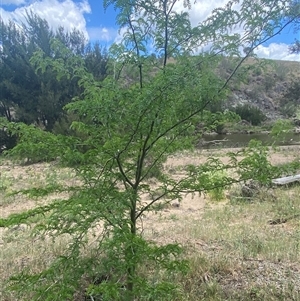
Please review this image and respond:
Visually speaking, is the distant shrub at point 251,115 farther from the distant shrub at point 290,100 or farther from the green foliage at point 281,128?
the green foliage at point 281,128

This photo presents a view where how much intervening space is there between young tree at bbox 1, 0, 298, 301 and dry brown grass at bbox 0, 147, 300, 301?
0.75m

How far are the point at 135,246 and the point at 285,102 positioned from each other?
141 ft

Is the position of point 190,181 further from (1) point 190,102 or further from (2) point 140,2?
(2) point 140,2

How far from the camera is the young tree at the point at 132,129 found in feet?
5.12

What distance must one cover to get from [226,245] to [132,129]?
6.55ft

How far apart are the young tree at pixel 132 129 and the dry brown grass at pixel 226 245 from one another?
0.75m

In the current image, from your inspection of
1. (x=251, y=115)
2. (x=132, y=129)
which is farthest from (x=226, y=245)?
(x=251, y=115)

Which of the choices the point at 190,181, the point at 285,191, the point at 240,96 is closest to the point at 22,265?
the point at 190,181

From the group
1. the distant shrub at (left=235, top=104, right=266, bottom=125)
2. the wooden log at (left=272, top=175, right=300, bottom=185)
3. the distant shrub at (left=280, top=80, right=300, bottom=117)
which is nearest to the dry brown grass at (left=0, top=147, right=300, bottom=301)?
the wooden log at (left=272, top=175, right=300, bottom=185)

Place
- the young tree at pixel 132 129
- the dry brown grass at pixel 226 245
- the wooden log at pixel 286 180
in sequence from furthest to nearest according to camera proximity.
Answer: the wooden log at pixel 286 180
the dry brown grass at pixel 226 245
the young tree at pixel 132 129

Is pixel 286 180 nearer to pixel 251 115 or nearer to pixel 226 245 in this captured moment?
pixel 226 245

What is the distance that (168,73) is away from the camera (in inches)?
60.9

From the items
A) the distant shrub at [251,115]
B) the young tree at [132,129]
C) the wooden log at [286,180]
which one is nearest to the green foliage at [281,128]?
the young tree at [132,129]

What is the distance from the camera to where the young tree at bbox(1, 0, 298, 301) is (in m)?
1.56
